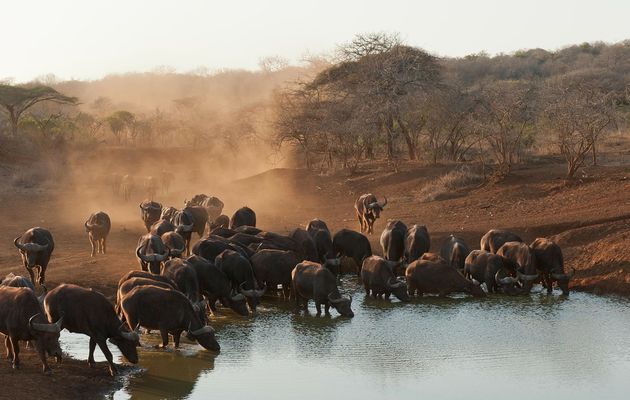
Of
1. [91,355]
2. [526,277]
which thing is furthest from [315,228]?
[91,355]

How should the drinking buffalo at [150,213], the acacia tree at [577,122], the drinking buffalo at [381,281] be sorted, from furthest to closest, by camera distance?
1. the acacia tree at [577,122]
2. the drinking buffalo at [150,213]
3. the drinking buffalo at [381,281]

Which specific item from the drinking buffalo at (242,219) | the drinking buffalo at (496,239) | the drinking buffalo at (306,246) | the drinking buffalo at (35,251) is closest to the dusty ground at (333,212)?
the drinking buffalo at (35,251)

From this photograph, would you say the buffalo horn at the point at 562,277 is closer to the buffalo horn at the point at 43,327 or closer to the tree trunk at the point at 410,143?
the buffalo horn at the point at 43,327

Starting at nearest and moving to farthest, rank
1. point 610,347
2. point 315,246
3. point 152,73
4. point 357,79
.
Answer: point 610,347, point 315,246, point 357,79, point 152,73

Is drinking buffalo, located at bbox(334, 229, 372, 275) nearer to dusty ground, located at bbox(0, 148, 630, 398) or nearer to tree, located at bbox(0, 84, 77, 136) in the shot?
dusty ground, located at bbox(0, 148, 630, 398)

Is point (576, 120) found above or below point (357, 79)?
below

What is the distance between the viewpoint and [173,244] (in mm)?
21750

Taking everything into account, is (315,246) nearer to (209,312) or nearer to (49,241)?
(209,312)

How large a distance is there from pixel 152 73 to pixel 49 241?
11931cm

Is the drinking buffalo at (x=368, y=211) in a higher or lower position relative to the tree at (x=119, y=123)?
lower

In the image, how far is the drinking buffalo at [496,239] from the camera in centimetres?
2338

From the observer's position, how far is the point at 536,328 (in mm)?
17562

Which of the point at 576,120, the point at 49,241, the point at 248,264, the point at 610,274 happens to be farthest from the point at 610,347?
the point at 576,120

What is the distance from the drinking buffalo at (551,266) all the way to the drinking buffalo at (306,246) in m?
5.65
